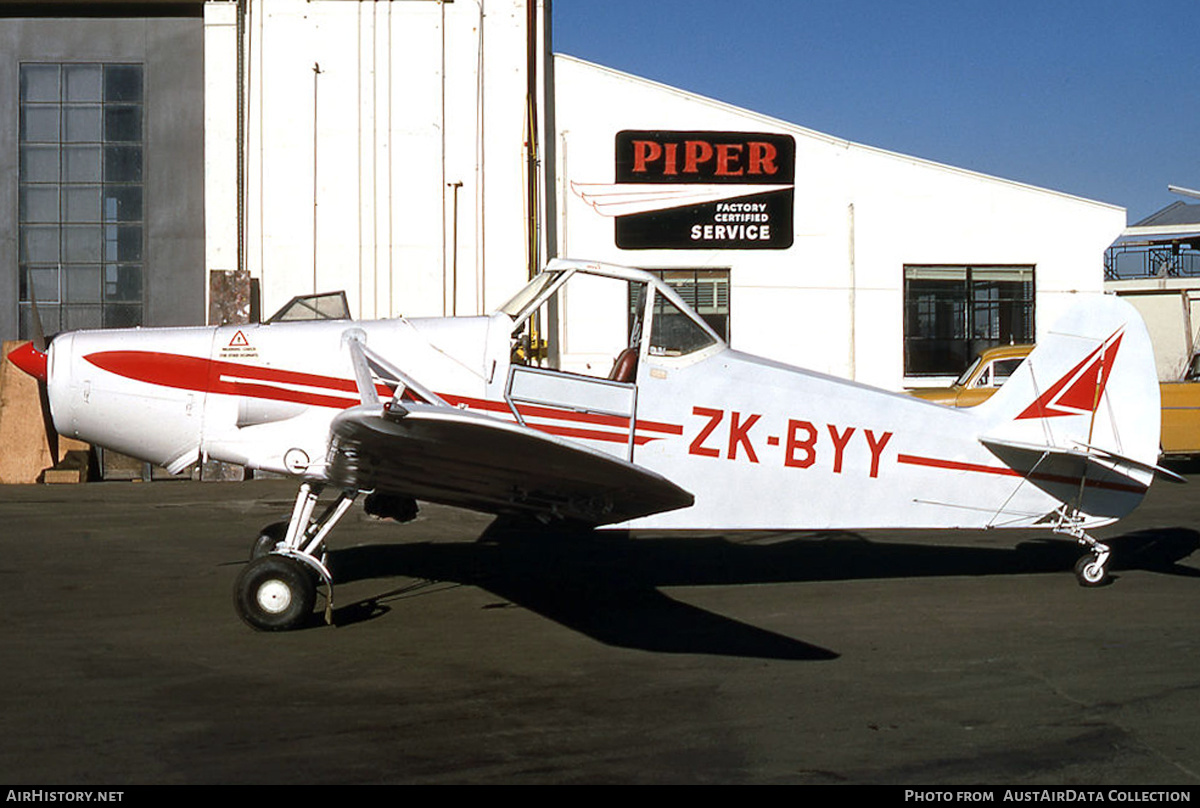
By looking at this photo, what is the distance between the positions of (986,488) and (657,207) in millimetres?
11830

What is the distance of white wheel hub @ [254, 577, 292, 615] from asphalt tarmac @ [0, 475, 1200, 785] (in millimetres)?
A: 192

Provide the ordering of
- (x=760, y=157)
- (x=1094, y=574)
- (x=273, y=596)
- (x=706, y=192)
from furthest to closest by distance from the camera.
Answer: (x=760, y=157) → (x=706, y=192) → (x=1094, y=574) → (x=273, y=596)

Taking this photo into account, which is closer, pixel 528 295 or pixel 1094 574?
pixel 528 295

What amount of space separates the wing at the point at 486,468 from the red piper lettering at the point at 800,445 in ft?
3.29

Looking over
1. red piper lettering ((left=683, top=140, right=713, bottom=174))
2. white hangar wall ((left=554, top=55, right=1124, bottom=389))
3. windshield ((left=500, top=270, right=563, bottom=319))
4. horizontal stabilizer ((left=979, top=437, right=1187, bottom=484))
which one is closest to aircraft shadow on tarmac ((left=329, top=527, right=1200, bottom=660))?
horizontal stabilizer ((left=979, top=437, right=1187, bottom=484))

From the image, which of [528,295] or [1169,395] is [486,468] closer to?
[528,295]

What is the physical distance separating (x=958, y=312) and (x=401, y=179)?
10.1 meters

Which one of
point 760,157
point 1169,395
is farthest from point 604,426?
point 760,157

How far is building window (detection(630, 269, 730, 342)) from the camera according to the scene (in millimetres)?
19219

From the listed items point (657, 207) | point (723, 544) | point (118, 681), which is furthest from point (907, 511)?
point (657, 207)

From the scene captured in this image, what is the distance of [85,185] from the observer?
18656 millimetres

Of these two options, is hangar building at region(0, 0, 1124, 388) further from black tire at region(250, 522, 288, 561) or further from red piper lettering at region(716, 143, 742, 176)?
black tire at region(250, 522, 288, 561)

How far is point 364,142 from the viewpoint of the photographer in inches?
724

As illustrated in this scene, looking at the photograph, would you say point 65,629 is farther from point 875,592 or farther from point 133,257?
point 133,257
